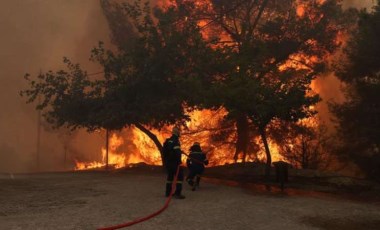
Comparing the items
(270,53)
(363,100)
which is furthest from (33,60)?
(363,100)

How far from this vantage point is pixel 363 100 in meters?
19.6

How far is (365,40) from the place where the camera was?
18.7 m

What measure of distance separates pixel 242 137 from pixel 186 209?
49.6 ft

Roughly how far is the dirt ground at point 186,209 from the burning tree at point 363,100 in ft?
27.7

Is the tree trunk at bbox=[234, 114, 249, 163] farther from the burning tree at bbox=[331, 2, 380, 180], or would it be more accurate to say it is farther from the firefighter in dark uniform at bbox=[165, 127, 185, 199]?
the firefighter in dark uniform at bbox=[165, 127, 185, 199]

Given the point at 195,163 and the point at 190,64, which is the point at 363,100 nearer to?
the point at 190,64

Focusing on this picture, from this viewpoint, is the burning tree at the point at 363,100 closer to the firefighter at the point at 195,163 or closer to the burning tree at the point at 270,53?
the burning tree at the point at 270,53

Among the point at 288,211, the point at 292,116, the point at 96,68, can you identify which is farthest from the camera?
the point at 96,68

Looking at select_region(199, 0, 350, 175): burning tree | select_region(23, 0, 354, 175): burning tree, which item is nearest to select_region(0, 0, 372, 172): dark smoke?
select_region(23, 0, 354, 175): burning tree

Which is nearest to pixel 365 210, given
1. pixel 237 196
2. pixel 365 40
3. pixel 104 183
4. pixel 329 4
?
pixel 237 196

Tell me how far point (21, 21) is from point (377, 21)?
4378 centimetres

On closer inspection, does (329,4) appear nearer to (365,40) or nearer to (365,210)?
(365,40)

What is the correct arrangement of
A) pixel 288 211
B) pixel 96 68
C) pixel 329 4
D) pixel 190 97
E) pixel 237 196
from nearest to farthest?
pixel 288 211, pixel 237 196, pixel 190 97, pixel 329 4, pixel 96 68

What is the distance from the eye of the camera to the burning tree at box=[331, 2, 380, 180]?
60.6ft
